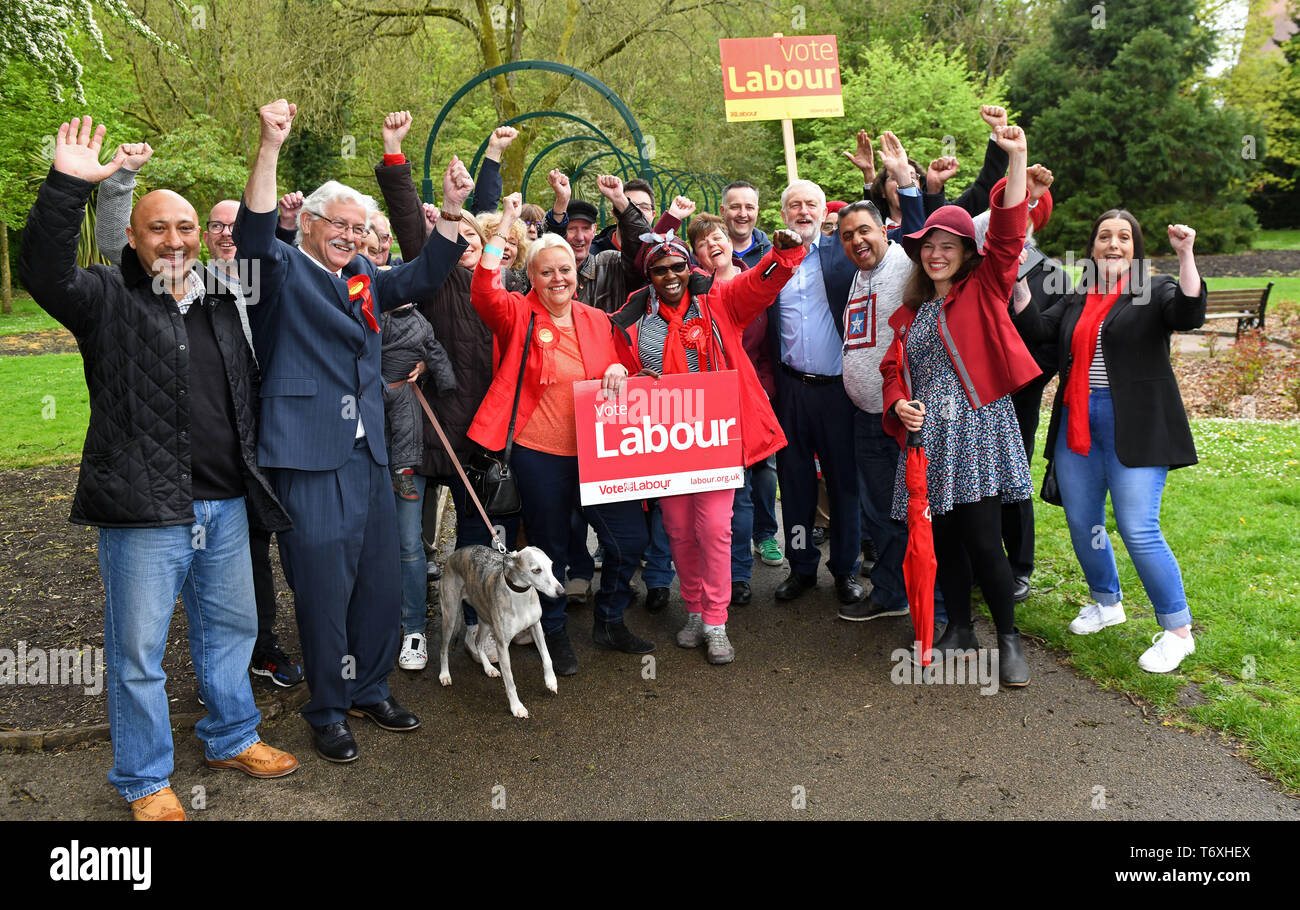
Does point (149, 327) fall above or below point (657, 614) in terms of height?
above

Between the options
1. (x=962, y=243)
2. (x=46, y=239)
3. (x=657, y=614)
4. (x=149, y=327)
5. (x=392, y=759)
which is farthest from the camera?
(x=657, y=614)

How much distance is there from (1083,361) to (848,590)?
208 centimetres

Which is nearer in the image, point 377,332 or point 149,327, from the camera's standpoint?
point 149,327

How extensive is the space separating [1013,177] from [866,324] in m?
1.34

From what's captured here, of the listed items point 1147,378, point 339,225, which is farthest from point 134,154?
point 1147,378

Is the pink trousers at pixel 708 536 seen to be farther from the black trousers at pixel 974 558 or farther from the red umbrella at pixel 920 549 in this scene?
the black trousers at pixel 974 558

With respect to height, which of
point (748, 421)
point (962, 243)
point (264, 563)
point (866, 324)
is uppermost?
point (962, 243)

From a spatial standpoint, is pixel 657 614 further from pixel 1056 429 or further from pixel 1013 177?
pixel 1013 177

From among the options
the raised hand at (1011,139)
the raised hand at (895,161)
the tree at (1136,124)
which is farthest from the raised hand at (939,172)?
the tree at (1136,124)

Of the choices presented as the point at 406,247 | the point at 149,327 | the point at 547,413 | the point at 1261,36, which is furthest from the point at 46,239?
the point at 1261,36

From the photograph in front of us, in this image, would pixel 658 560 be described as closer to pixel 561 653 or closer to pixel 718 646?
pixel 718 646

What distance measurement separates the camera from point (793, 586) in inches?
256

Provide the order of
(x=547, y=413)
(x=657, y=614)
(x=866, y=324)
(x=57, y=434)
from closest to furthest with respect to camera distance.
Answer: (x=547, y=413), (x=866, y=324), (x=657, y=614), (x=57, y=434)

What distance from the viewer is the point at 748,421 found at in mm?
5652
